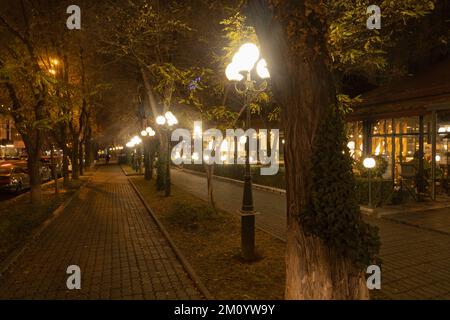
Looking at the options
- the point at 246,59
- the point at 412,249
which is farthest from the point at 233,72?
the point at 412,249

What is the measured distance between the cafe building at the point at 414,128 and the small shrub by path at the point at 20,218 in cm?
1059

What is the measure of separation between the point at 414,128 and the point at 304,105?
11.7 metres

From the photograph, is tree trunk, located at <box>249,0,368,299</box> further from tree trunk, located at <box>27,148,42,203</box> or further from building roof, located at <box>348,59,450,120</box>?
tree trunk, located at <box>27,148,42,203</box>

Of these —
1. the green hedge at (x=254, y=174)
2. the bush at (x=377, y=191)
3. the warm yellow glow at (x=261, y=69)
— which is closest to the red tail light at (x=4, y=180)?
the green hedge at (x=254, y=174)

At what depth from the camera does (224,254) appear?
6.35 m

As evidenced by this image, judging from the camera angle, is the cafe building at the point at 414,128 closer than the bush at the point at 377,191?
No

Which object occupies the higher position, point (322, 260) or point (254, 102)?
point (254, 102)

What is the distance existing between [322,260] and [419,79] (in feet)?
40.2

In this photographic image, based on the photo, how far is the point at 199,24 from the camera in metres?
12.7

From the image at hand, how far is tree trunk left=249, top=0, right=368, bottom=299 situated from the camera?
3.23 meters

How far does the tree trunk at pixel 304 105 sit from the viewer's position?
3232 mm

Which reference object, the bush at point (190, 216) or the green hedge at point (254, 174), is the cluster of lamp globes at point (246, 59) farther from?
the green hedge at point (254, 174)

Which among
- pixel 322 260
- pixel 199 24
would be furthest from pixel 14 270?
pixel 199 24
